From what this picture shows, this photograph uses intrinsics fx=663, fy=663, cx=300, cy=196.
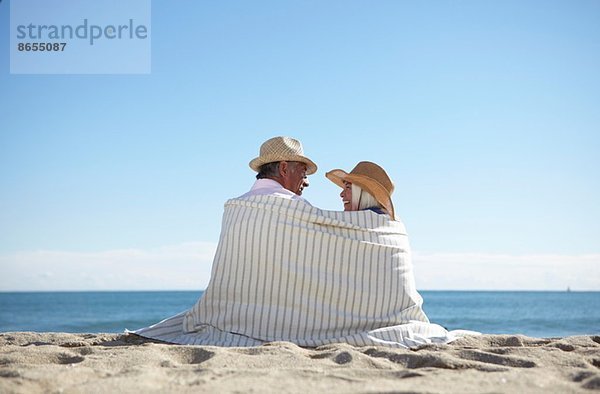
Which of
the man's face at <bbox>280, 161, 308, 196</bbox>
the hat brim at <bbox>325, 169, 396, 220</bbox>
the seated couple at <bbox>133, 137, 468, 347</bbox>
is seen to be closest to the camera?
the seated couple at <bbox>133, 137, 468, 347</bbox>

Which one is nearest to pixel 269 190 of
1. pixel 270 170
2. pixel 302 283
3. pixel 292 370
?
pixel 270 170

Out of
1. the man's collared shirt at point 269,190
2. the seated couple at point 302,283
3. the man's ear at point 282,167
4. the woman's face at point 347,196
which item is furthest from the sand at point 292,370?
the man's ear at point 282,167

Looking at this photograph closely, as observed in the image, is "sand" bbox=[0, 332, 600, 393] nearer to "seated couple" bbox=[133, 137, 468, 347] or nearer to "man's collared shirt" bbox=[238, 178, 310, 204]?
"seated couple" bbox=[133, 137, 468, 347]

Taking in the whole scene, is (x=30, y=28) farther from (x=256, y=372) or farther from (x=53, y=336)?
(x=256, y=372)

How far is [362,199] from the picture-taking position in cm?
570

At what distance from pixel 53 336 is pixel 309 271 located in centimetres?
218

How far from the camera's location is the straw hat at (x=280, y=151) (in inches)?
222

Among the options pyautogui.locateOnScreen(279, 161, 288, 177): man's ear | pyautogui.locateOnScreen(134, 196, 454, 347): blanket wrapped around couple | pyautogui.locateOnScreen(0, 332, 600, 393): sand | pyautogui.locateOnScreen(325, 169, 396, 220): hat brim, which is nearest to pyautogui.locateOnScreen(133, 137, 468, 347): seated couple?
pyautogui.locateOnScreen(134, 196, 454, 347): blanket wrapped around couple

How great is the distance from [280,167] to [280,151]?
0.58 ft

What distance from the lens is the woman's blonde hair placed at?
18.6ft

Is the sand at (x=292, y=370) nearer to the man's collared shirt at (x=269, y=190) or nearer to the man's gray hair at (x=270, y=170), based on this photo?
the man's collared shirt at (x=269, y=190)

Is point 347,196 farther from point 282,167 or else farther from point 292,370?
point 292,370

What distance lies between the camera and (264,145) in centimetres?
570

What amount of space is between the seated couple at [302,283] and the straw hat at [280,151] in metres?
0.34
